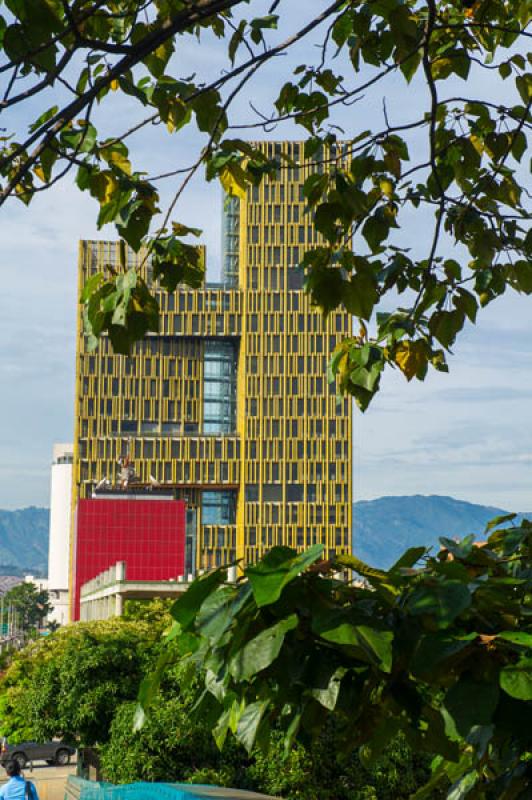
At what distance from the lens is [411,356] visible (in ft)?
16.6

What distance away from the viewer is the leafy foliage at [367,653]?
7.44 feet

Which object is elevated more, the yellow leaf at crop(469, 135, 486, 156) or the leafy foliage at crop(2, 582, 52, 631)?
the yellow leaf at crop(469, 135, 486, 156)

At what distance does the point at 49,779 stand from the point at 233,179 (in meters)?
44.9

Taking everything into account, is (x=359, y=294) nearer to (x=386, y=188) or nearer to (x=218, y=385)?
(x=386, y=188)

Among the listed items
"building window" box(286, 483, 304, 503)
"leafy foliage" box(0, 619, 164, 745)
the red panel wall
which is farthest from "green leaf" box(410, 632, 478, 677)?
"building window" box(286, 483, 304, 503)

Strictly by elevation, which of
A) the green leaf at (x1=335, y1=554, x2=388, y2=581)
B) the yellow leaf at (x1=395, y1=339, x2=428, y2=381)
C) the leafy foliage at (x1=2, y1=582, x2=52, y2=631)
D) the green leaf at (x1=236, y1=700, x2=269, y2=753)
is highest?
the yellow leaf at (x1=395, y1=339, x2=428, y2=381)

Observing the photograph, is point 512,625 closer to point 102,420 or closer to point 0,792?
point 0,792

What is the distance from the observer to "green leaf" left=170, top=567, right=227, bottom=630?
2.38m

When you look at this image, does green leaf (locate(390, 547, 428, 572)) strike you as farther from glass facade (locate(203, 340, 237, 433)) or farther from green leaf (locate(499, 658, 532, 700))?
glass facade (locate(203, 340, 237, 433))

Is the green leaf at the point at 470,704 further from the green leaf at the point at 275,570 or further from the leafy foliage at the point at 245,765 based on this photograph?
the leafy foliage at the point at 245,765

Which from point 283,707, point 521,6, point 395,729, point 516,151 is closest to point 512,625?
point 395,729

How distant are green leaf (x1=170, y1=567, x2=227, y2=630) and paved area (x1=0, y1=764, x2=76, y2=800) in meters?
36.4

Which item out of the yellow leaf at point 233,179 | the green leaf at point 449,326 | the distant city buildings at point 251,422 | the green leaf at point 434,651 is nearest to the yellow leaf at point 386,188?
the yellow leaf at point 233,179

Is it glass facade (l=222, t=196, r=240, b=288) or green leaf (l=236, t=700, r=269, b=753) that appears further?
glass facade (l=222, t=196, r=240, b=288)
